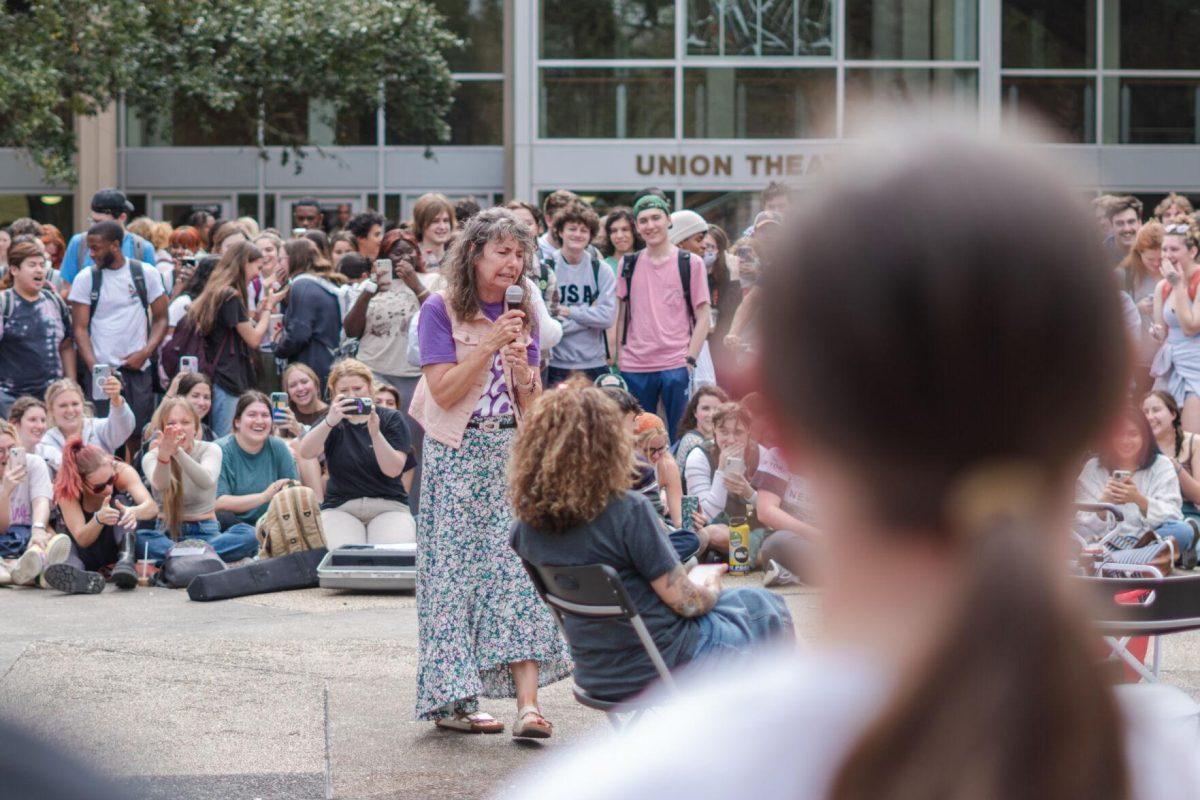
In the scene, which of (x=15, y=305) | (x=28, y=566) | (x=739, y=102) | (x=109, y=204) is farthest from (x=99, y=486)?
(x=739, y=102)

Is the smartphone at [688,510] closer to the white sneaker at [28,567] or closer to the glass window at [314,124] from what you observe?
the white sneaker at [28,567]

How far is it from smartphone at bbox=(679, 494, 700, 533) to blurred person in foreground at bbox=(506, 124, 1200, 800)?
9091 millimetres

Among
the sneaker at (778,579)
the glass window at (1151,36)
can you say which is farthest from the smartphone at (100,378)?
the glass window at (1151,36)

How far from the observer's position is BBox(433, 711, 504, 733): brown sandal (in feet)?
20.2

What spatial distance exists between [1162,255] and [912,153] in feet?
35.2

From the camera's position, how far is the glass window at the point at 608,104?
22031mm

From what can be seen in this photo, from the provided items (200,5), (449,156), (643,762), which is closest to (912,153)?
(643,762)

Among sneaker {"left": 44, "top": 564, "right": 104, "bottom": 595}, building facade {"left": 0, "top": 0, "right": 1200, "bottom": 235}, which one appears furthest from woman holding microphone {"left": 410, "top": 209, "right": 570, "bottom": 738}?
building facade {"left": 0, "top": 0, "right": 1200, "bottom": 235}

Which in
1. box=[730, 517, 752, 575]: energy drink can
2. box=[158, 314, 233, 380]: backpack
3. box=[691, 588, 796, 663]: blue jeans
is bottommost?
box=[730, 517, 752, 575]: energy drink can

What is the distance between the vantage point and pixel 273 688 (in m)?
6.86

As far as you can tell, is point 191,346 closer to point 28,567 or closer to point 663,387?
point 28,567

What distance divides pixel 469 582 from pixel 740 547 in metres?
4.26

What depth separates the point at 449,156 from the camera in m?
25.8

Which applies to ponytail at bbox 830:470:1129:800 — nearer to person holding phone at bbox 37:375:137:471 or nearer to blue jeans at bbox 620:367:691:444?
person holding phone at bbox 37:375:137:471
